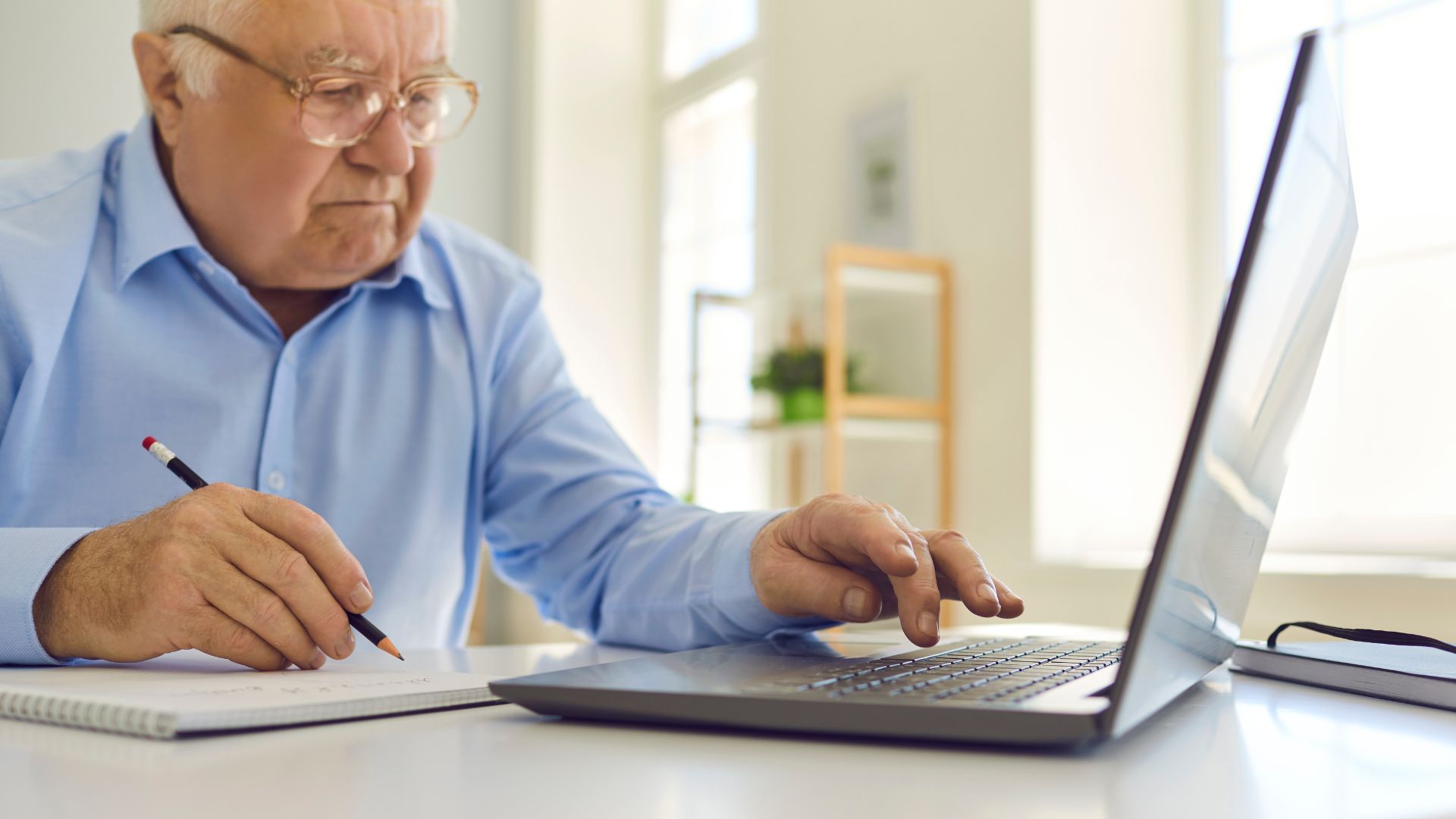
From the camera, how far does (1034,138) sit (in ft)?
8.68

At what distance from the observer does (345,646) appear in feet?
2.39

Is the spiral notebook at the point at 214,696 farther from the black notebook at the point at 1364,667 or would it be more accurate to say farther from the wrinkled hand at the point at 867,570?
the black notebook at the point at 1364,667

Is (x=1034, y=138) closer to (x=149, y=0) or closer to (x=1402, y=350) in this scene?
(x=1402, y=350)

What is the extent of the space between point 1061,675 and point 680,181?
432 centimetres

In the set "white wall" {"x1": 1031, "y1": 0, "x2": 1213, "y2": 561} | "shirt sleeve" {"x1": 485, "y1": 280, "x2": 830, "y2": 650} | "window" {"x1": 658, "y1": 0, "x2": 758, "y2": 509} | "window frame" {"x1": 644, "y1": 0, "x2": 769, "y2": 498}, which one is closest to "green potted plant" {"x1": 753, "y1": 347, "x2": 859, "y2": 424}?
"window" {"x1": 658, "y1": 0, "x2": 758, "y2": 509}

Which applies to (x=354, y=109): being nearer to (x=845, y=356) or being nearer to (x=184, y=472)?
(x=184, y=472)

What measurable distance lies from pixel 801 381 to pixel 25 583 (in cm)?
226

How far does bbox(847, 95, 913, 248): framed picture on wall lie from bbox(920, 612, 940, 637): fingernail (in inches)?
95.2

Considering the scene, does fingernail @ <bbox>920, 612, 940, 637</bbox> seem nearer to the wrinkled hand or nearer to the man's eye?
the wrinkled hand

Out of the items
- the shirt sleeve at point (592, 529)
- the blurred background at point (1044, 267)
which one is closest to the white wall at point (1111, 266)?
the blurred background at point (1044, 267)

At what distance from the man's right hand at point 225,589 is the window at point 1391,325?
1.94m

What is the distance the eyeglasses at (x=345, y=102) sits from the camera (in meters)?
1.24

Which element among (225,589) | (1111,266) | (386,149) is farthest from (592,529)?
(1111,266)

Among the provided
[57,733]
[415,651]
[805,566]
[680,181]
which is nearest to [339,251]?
[415,651]
